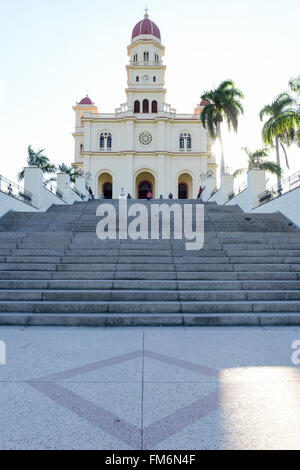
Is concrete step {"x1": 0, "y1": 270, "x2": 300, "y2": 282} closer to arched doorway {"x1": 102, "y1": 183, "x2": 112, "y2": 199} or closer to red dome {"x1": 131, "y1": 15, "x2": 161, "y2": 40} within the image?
arched doorway {"x1": 102, "y1": 183, "x2": 112, "y2": 199}

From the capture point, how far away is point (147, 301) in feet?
21.2

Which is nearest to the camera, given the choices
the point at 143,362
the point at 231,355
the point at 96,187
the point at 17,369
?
the point at 17,369

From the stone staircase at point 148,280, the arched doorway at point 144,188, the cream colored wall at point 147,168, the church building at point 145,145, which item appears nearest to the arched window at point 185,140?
the church building at point 145,145

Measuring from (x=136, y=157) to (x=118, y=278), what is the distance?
115ft

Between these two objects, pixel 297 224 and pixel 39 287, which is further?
pixel 297 224

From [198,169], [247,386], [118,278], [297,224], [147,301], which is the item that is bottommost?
[247,386]

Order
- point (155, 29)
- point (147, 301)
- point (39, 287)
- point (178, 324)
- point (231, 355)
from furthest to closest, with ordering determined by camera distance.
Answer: point (155, 29), point (39, 287), point (147, 301), point (178, 324), point (231, 355)

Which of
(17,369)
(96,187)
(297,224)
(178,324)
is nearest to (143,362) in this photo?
(17,369)

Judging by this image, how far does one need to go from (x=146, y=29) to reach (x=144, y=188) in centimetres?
2666

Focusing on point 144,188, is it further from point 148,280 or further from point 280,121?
point 148,280

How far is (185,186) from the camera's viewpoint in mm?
43219

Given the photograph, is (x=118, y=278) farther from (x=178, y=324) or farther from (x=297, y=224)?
(x=297, y=224)

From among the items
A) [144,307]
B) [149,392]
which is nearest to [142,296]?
[144,307]

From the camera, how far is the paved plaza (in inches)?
90.7
